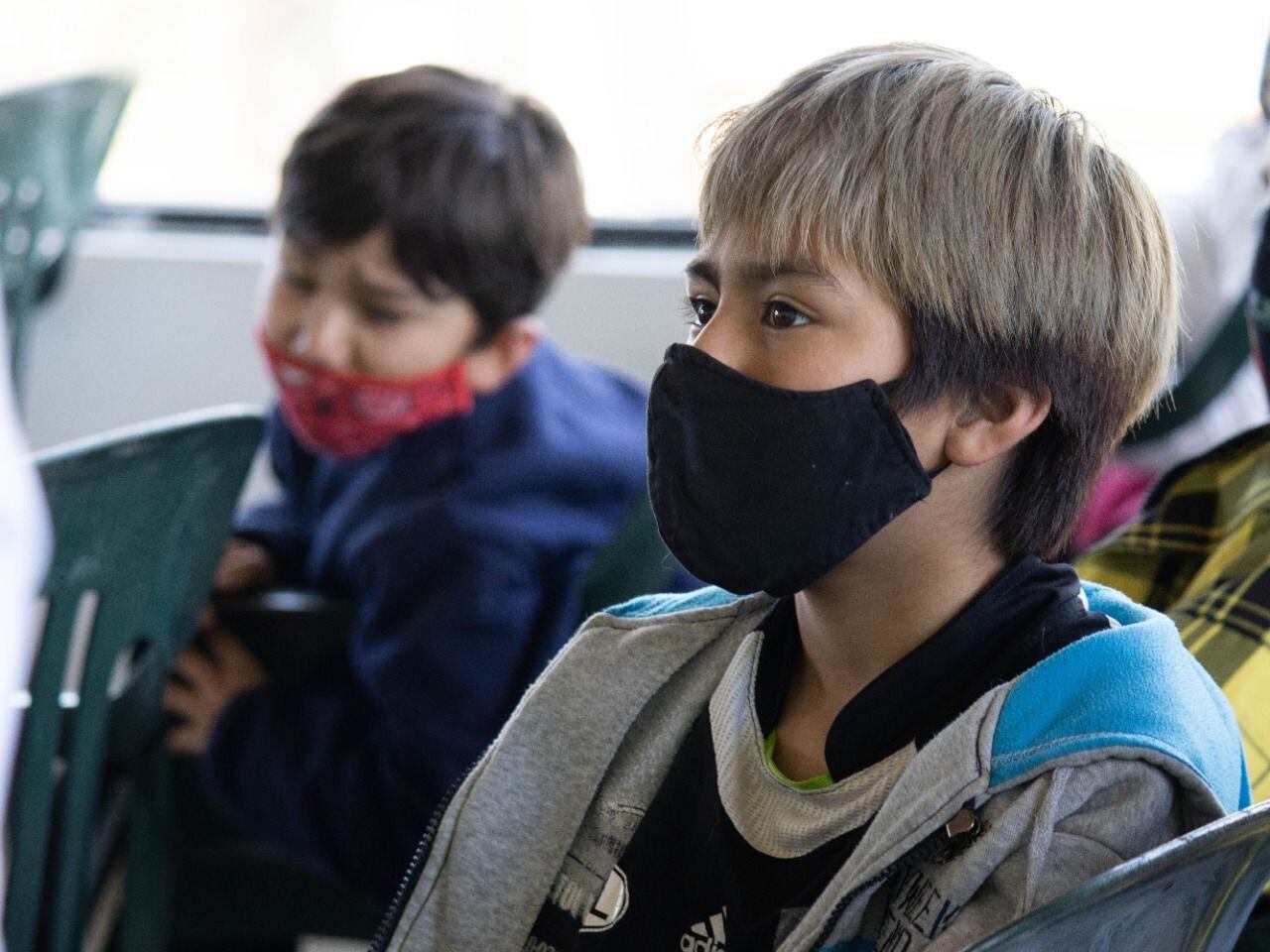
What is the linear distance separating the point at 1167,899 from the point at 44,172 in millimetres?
2410

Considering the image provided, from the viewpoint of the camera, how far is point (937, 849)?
2.60 ft

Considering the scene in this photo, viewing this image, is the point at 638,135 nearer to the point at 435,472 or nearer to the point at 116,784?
the point at 435,472

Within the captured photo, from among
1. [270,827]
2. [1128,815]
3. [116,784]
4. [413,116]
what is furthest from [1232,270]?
[116,784]

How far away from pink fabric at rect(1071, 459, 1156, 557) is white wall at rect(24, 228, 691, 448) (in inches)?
47.3

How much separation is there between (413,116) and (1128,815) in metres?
1.26

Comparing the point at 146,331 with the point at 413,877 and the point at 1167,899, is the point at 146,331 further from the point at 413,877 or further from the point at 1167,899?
the point at 1167,899

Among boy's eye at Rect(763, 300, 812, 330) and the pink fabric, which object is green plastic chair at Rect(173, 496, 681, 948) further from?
boy's eye at Rect(763, 300, 812, 330)

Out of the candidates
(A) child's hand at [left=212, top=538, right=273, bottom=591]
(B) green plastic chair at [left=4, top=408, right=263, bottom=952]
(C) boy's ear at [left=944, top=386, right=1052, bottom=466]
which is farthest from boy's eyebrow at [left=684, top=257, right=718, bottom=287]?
(A) child's hand at [left=212, top=538, right=273, bottom=591]

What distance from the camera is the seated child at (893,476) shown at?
808 mm

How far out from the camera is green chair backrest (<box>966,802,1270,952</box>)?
2.08ft

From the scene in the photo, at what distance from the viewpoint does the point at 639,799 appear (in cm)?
98

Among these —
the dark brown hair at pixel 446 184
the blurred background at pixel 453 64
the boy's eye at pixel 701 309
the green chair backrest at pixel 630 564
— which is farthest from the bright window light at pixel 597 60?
the boy's eye at pixel 701 309

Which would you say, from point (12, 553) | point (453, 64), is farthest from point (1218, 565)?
point (453, 64)

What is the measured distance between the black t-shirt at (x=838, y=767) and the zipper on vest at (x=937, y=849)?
47 mm
